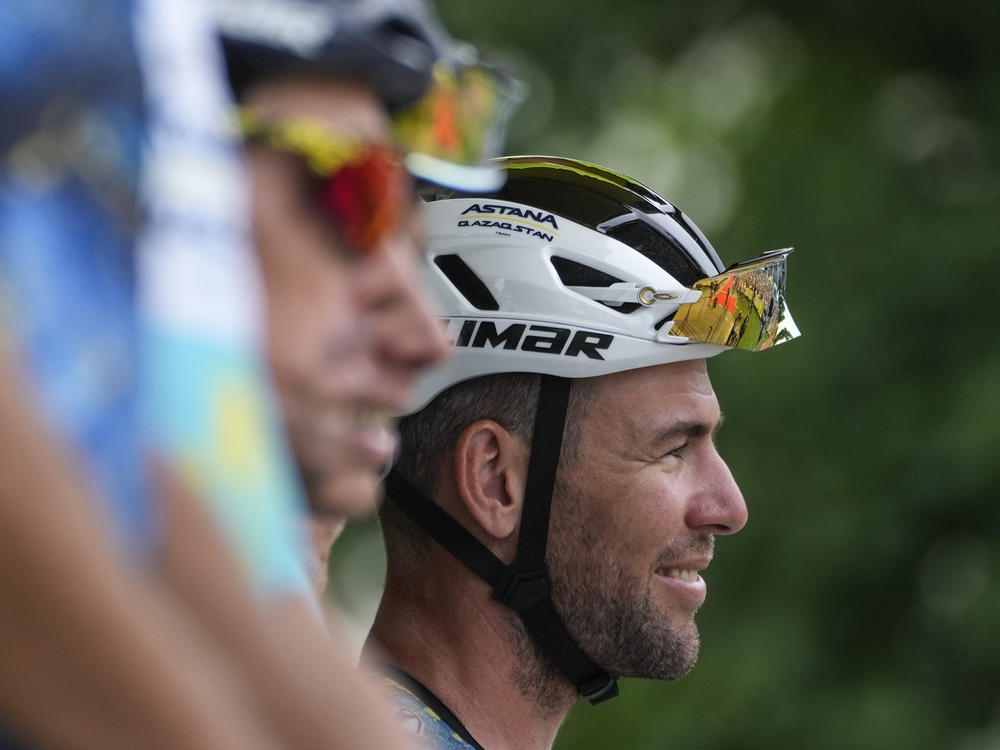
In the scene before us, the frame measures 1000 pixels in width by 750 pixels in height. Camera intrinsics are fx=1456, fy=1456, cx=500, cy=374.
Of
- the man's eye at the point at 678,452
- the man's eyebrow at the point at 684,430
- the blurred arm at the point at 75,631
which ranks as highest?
the man's eyebrow at the point at 684,430

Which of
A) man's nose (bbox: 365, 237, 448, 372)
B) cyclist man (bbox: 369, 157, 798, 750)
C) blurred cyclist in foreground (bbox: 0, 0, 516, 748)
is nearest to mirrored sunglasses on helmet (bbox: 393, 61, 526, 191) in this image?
man's nose (bbox: 365, 237, 448, 372)

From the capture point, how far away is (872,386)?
9.66 m

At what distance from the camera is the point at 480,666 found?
348cm

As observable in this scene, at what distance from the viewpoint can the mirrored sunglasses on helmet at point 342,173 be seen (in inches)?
51.7

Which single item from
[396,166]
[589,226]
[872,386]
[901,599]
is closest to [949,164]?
[872,386]

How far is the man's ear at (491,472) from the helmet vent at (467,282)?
29 cm

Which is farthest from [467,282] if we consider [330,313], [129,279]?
[129,279]

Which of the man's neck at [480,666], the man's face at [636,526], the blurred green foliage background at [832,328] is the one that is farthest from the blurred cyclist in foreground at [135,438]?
the blurred green foliage background at [832,328]

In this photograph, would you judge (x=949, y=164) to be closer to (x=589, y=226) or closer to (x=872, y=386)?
(x=872, y=386)

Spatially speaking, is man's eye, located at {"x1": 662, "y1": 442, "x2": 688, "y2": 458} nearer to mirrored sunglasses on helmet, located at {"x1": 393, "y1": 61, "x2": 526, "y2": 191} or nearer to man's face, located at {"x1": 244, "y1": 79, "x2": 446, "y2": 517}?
mirrored sunglasses on helmet, located at {"x1": 393, "y1": 61, "x2": 526, "y2": 191}

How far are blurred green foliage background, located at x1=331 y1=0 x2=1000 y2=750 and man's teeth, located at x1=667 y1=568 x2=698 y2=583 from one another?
541 centimetres

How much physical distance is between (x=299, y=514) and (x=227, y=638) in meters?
0.17

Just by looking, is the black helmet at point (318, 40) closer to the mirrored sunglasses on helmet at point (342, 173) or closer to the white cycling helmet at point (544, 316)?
the mirrored sunglasses on helmet at point (342, 173)

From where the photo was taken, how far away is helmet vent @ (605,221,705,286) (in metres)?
3.70
